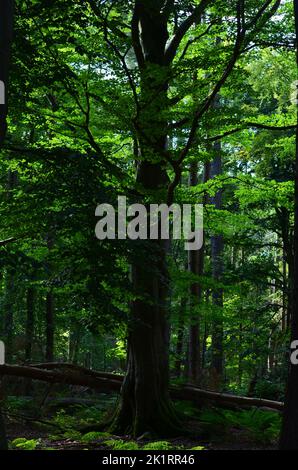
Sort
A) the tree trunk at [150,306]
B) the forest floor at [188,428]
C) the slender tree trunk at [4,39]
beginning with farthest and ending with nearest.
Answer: the tree trunk at [150,306] < the forest floor at [188,428] < the slender tree trunk at [4,39]

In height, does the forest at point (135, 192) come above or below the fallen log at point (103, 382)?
above

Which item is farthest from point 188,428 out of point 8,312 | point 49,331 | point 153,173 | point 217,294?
point 8,312

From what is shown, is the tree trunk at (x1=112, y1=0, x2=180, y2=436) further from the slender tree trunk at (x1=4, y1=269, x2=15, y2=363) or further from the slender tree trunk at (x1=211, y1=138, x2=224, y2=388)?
the slender tree trunk at (x1=4, y1=269, x2=15, y2=363)

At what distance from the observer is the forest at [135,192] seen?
6891 mm

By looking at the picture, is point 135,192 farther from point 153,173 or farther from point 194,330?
point 194,330

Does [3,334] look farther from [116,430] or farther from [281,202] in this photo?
[281,202]

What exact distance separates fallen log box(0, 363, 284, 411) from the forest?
0.11 feet

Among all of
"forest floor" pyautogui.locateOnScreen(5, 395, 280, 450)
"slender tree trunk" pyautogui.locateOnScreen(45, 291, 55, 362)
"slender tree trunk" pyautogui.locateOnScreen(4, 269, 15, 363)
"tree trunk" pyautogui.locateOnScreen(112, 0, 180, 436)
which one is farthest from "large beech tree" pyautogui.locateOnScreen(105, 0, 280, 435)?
"slender tree trunk" pyautogui.locateOnScreen(45, 291, 55, 362)

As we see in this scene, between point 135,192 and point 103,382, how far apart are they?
441 centimetres

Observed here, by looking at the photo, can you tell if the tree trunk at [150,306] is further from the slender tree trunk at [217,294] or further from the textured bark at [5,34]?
the slender tree trunk at [217,294]

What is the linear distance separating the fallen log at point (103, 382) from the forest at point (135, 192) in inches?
1.3

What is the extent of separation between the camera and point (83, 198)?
263 inches

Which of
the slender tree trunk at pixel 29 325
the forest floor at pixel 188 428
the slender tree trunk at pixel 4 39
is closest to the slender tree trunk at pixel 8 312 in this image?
the slender tree trunk at pixel 29 325

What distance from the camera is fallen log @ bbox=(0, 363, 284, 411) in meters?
11.3
